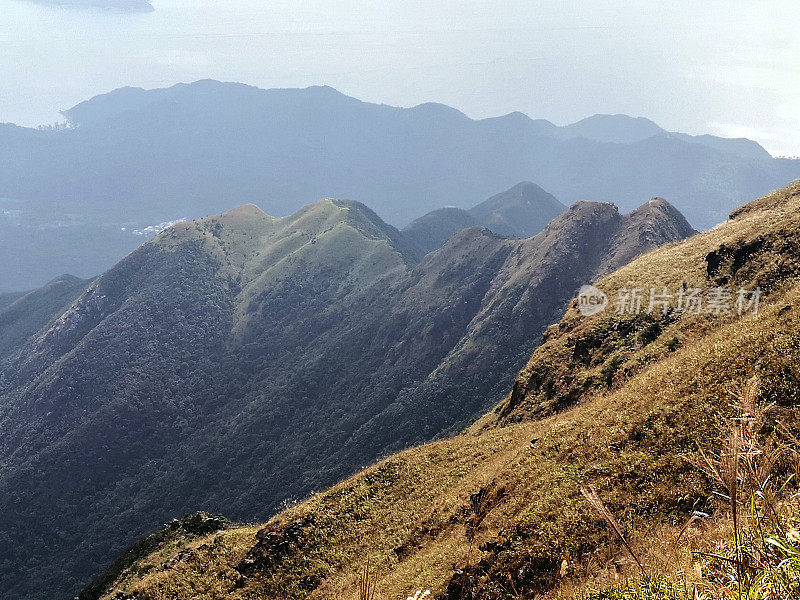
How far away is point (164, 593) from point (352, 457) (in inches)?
3813

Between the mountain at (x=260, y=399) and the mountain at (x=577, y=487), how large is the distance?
76190 millimetres

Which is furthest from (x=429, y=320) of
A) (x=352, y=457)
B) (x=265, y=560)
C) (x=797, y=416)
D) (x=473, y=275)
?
(x=797, y=416)

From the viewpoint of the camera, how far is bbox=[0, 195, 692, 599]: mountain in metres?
126

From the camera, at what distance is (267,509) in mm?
→ 119250

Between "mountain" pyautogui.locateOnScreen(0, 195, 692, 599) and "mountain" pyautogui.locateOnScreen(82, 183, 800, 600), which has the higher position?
"mountain" pyautogui.locateOnScreen(82, 183, 800, 600)

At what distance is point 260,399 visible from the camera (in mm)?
170500

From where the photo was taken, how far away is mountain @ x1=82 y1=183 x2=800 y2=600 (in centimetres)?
1452

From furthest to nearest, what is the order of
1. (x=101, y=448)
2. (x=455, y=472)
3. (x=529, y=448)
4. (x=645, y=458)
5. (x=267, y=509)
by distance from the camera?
1. (x=101, y=448)
2. (x=267, y=509)
3. (x=455, y=472)
4. (x=529, y=448)
5. (x=645, y=458)

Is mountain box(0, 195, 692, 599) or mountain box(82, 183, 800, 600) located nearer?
mountain box(82, 183, 800, 600)

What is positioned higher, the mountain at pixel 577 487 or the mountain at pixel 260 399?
the mountain at pixel 577 487

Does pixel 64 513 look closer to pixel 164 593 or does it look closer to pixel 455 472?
pixel 164 593

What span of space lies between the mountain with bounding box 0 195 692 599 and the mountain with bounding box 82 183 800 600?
7619cm

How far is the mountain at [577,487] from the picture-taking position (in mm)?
14516

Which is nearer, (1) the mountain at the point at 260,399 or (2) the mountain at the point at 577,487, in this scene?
(2) the mountain at the point at 577,487
